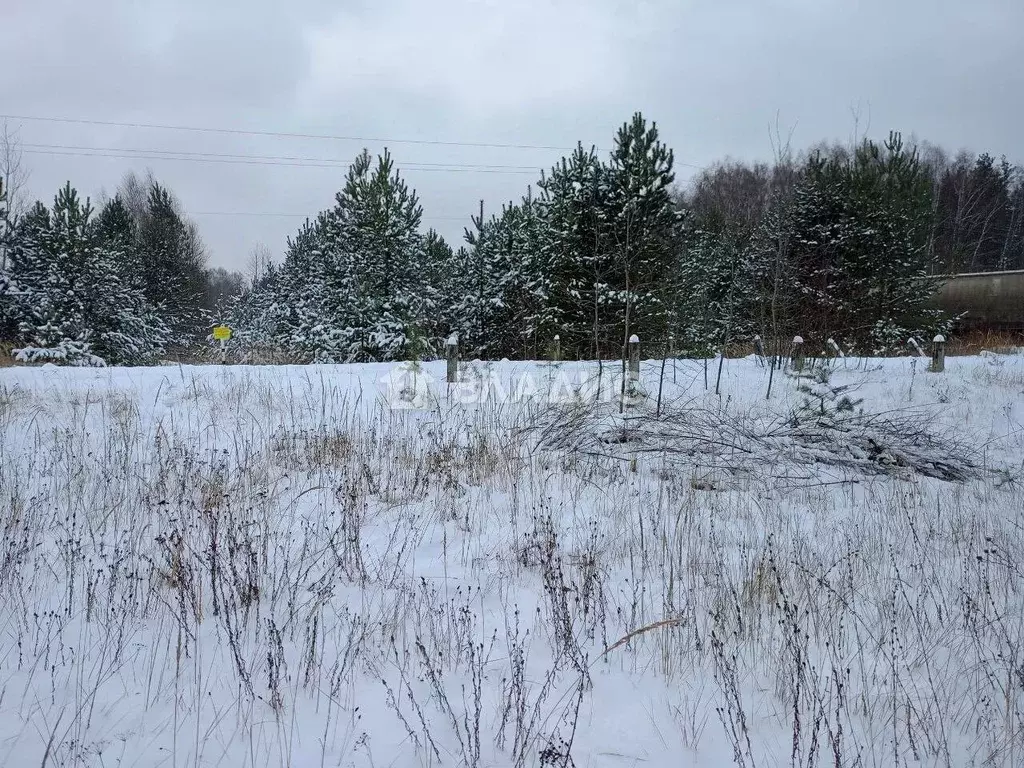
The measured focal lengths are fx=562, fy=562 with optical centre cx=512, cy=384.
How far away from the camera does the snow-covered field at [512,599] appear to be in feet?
6.60

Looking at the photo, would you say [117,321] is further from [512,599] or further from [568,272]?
[512,599]

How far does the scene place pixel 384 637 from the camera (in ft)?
8.36

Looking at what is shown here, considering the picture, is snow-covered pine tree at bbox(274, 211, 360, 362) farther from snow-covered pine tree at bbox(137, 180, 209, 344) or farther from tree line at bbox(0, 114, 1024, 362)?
snow-covered pine tree at bbox(137, 180, 209, 344)

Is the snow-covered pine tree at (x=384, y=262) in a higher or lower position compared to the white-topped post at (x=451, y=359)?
higher

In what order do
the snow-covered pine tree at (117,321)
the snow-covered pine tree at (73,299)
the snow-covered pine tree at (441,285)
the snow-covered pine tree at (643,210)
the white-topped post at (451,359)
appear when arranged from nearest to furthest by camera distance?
the white-topped post at (451,359) < the snow-covered pine tree at (643,210) < the snow-covered pine tree at (73,299) < the snow-covered pine tree at (117,321) < the snow-covered pine tree at (441,285)

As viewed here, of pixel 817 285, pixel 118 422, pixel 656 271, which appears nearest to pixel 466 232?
pixel 656 271

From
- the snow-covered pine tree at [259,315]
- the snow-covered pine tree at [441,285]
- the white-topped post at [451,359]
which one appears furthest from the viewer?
the snow-covered pine tree at [259,315]

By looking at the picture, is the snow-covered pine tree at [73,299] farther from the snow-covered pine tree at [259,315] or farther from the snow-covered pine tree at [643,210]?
the snow-covered pine tree at [643,210]

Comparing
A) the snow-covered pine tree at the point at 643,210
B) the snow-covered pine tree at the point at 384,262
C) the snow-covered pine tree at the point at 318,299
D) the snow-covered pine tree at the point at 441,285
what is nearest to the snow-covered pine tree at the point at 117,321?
the snow-covered pine tree at the point at 318,299

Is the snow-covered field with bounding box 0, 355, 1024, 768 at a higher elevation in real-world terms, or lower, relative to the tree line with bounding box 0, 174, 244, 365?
lower

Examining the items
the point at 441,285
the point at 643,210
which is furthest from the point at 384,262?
the point at 643,210

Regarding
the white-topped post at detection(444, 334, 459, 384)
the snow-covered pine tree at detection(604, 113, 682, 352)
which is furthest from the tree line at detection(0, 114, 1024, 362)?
the white-topped post at detection(444, 334, 459, 384)

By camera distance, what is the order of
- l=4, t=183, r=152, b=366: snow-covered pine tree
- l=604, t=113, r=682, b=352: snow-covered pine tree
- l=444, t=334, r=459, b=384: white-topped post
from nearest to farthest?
l=444, t=334, r=459, b=384: white-topped post < l=604, t=113, r=682, b=352: snow-covered pine tree < l=4, t=183, r=152, b=366: snow-covered pine tree

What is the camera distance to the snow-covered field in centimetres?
201
